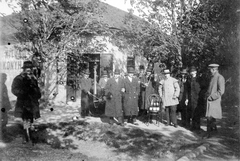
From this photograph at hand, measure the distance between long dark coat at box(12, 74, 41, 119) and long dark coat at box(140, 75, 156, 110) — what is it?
3850 mm

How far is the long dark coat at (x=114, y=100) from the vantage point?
27.4 ft

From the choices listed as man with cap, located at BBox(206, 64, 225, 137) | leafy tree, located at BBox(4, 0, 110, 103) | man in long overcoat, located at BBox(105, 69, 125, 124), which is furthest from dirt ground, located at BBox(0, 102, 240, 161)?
leafy tree, located at BBox(4, 0, 110, 103)

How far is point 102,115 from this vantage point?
9.98m

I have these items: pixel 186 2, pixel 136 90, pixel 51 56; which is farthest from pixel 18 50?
pixel 186 2

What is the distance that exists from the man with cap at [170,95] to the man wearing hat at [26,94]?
4018 millimetres

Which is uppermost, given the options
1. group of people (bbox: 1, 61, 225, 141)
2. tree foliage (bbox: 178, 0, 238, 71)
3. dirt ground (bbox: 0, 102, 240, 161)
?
tree foliage (bbox: 178, 0, 238, 71)

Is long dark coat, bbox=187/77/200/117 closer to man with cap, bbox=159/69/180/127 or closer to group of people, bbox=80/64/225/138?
group of people, bbox=80/64/225/138

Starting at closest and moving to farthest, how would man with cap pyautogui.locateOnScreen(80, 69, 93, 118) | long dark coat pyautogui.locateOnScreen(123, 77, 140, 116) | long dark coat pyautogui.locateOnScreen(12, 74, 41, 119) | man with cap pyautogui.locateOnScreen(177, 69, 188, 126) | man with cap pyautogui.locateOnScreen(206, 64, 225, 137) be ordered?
long dark coat pyautogui.locateOnScreen(12, 74, 41, 119) → man with cap pyautogui.locateOnScreen(206, 64, 225, 137) → man with cap pyautogui.locateOnScreen(177, 69, 188, 126) → long dark coat pyautogui.locateOnScreen(123, 77, 140, 116) → man with cap pyautogui.locateOnScreen(80, 69, 93, 118)

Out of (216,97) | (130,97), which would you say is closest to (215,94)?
(216,97)

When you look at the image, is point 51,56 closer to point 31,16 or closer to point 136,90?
point 31,16

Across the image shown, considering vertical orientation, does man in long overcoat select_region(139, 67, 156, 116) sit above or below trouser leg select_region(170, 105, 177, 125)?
above

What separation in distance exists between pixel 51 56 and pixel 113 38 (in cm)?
426

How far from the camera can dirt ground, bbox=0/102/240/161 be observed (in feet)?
16.9

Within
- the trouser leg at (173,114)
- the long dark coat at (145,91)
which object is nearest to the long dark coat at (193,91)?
the trouser leg at (173,114)
